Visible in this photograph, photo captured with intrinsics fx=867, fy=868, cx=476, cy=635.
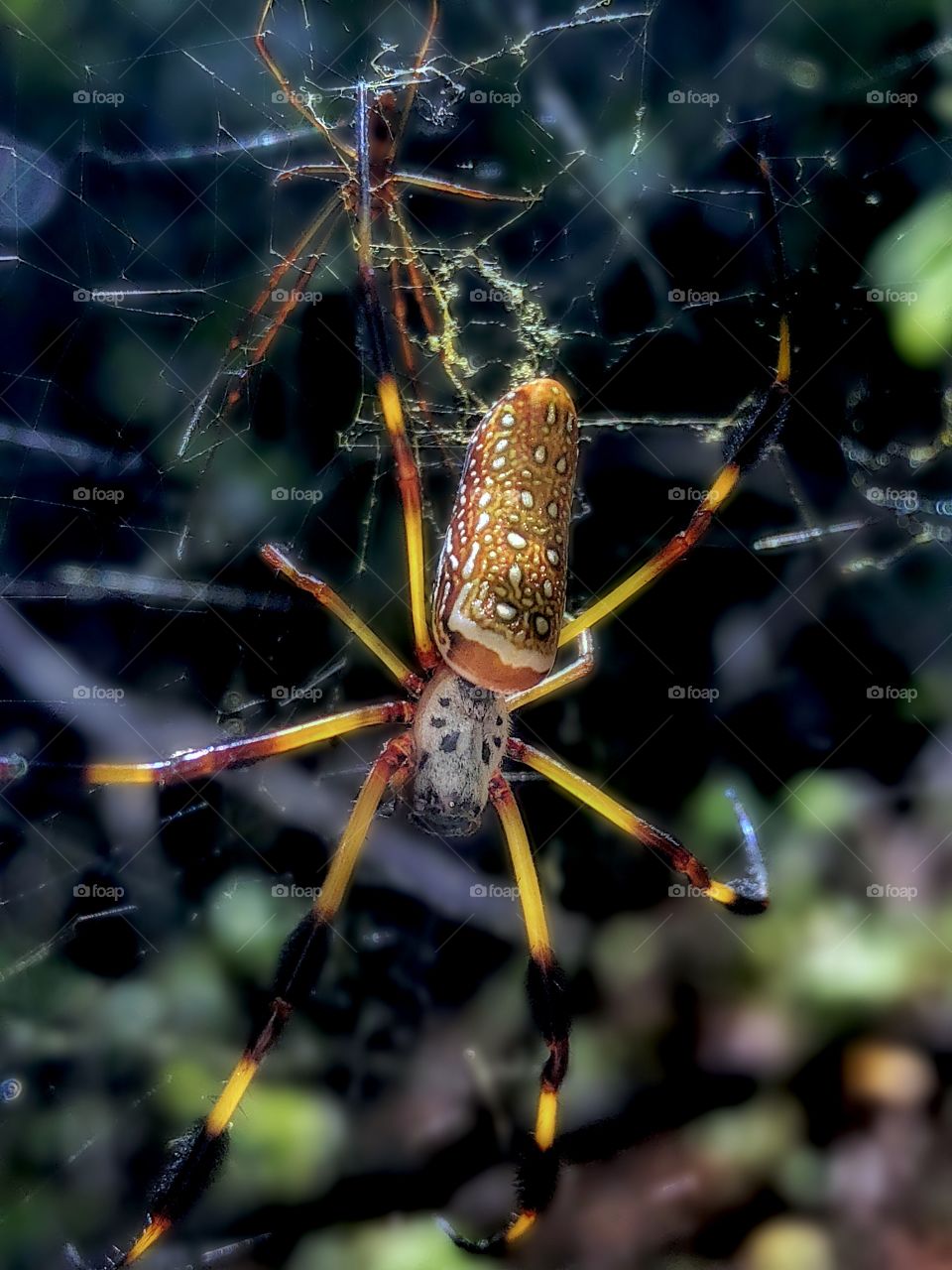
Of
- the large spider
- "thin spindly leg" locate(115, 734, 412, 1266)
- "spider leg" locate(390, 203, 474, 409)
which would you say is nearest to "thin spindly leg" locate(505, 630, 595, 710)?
the large spider

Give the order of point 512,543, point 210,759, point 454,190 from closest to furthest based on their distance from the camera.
Result: point 512,543, point 210,759, point 454,190

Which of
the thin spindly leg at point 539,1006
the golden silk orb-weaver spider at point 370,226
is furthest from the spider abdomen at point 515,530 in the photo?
the thin spindly leg at point 539,1006

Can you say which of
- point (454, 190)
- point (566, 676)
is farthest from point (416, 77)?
point (566, 676)

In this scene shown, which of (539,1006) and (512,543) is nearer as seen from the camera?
(512,543)

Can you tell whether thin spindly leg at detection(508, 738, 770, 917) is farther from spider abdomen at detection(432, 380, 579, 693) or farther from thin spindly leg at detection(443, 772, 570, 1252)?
spider abdomen at detection(432, 380, 579, 693)

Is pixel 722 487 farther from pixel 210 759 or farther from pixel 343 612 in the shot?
pixel 210 759

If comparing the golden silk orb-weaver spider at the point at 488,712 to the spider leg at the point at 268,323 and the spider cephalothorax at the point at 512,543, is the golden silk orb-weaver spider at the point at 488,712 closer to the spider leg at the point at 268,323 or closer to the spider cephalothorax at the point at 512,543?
the spider cephalothorax at the point at 512,543

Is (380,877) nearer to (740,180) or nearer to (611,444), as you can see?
(611,444)
